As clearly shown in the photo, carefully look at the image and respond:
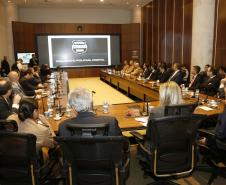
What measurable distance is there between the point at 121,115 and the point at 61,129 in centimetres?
133

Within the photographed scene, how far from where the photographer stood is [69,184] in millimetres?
1898

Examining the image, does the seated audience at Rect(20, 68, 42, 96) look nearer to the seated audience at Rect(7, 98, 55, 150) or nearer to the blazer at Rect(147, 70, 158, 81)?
the seated audience at Rect(7, 98, 55, 150)

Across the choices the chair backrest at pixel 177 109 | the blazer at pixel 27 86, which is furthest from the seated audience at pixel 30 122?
the blazer at pixel 27 86

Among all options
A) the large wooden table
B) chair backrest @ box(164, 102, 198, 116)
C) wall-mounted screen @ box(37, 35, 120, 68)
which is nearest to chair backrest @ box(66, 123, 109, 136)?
chair backrest @ box(164, 102, 198, 116)

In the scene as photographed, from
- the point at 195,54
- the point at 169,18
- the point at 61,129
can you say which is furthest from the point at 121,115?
the point at 169,18

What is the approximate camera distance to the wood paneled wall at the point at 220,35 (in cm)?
721

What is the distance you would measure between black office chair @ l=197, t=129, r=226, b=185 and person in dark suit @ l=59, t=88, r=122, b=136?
1040mm

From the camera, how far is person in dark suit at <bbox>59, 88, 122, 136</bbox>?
1.98 meters

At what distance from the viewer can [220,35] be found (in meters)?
7.38

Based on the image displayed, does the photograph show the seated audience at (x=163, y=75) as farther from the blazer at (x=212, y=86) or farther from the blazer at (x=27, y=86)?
the blazer at (x=27, y=86)

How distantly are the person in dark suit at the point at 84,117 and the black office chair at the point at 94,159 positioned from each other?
0.24 m

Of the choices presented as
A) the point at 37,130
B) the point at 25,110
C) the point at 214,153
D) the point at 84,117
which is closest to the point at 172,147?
the point at 214,153

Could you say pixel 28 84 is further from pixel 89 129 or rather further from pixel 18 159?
pixel 89 129

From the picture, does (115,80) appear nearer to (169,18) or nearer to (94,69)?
(169,18)
